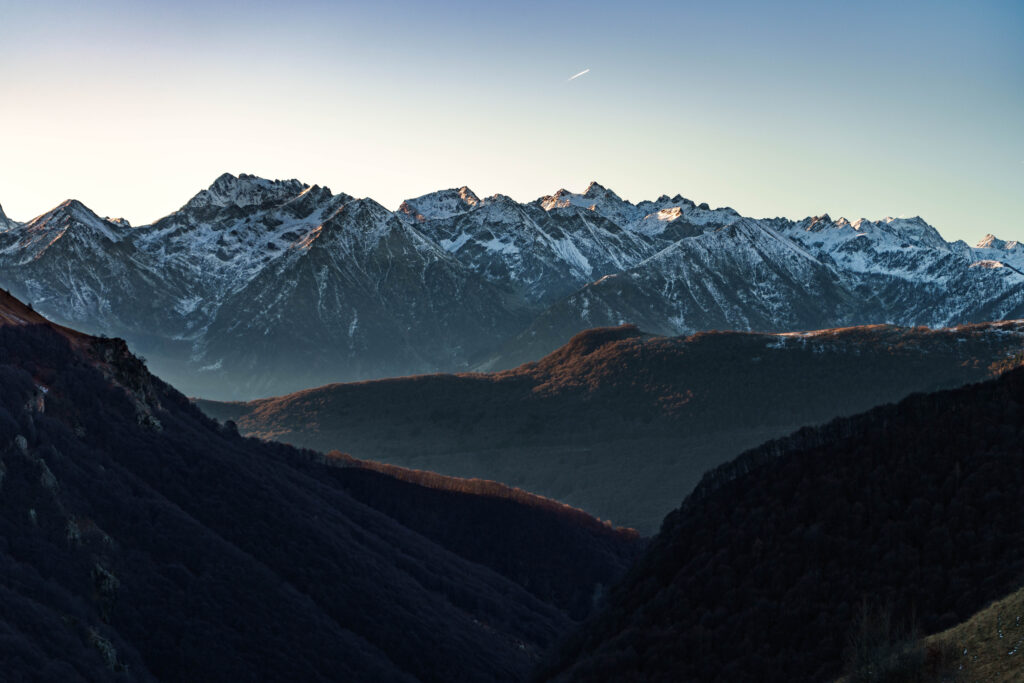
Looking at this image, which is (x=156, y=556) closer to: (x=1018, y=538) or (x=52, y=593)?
(x=52, y=593)

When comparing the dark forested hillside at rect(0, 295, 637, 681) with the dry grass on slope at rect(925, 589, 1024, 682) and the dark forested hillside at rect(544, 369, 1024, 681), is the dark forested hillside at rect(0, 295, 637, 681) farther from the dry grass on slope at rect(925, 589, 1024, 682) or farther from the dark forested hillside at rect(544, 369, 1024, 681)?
the dry grass on slope at rect(925, 589, 1024, 682)

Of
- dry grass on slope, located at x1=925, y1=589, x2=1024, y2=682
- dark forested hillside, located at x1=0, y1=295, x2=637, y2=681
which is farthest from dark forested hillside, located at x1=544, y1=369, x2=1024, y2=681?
dark forested hillside, located at x1=0, y1=295, x2=637, y2=681

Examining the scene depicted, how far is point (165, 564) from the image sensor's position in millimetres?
144500

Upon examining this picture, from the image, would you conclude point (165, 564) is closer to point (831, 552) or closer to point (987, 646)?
point (831, 552)

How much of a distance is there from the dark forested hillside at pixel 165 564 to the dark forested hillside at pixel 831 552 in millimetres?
27571

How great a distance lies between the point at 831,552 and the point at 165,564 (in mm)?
77775

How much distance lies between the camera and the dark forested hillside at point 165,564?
12556 cm

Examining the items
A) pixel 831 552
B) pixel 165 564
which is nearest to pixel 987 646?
pixel 831 552

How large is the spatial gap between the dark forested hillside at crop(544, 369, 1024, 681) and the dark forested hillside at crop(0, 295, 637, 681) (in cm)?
2757

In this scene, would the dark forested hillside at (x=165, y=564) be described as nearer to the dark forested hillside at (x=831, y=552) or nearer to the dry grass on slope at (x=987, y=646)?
the dark forested hillside at (x=831, y=552)

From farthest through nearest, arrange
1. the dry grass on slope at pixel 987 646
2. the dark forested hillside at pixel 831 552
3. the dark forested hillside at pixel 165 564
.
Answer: the dark forested hillside at pixel 165 564 → the dark forested hillside at pixel 831 552 → the dry grass on slope at pixel 987 646

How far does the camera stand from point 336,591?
166m

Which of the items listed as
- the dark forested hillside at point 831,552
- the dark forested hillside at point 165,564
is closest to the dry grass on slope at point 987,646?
the dark forested hillside at point 831,552

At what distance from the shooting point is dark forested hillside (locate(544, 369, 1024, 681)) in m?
115
